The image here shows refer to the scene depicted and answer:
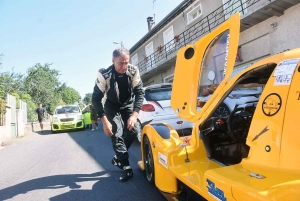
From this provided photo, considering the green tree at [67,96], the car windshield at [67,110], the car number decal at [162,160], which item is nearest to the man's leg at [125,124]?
the car number decal at [162,160]

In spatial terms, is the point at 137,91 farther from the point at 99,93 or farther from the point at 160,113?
the point at 160,113

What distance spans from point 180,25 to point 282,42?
8040 millimetres

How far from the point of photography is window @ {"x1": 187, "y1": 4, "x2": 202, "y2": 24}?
13.2 metres

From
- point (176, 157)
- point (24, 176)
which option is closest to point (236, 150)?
point (176, 157)

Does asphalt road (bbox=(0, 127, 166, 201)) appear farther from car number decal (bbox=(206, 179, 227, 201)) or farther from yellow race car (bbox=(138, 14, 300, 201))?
car number decal (bbox=(206, 179, 227, 201))

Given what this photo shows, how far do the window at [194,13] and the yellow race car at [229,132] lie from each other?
12050 mm

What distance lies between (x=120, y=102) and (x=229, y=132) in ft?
5.81

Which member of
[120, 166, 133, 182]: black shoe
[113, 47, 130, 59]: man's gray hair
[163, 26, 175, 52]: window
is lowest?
[120, 166, 133, 182]: black shoe

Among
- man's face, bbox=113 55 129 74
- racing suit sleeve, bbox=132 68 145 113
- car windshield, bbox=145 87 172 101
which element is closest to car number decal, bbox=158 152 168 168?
racing suit sleeve, bbox=132 68 145 113

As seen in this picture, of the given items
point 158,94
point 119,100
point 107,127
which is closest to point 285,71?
point 107,127

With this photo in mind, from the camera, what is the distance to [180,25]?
1503 cm

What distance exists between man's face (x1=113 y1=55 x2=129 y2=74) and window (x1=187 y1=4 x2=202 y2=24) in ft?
37.3

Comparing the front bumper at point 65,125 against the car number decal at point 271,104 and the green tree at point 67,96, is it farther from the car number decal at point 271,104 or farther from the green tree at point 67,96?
the green tree at point 67,96

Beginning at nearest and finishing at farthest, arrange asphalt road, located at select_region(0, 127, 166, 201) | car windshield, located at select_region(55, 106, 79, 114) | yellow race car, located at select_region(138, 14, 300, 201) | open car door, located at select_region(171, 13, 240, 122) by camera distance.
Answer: yellow race car, located at select_region(138, 14, 300, 201), open car door, located at select_region(171, 13, 240, 122), asphalt road, located at select_region(0, 127, 166, 201), car windshield, located at select_region(55, 106, 79, 114)
